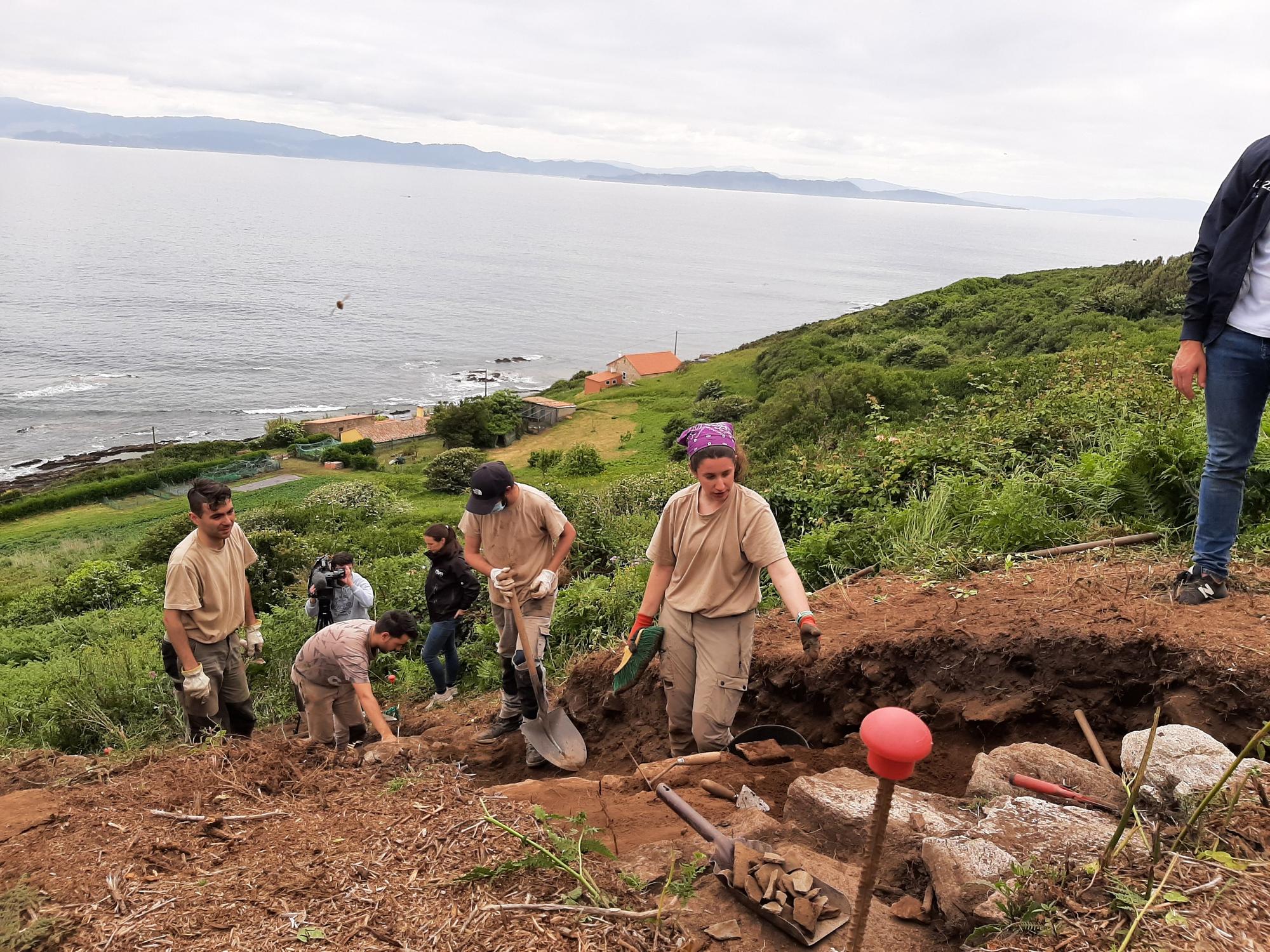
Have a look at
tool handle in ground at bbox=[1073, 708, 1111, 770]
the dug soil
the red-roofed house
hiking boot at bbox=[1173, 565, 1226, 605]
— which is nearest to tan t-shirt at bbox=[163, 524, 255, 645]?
the dug soil

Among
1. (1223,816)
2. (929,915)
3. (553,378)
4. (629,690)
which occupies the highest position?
(1223,816)

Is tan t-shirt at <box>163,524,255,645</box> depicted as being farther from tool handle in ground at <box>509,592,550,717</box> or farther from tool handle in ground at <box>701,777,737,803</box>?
tool handle in ground at <box>701,777,737,803</box>

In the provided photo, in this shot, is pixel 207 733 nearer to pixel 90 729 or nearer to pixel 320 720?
pixel 320 720

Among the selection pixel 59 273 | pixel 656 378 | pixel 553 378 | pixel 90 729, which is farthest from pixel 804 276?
pixel 90 729

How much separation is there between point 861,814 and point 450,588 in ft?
15.1

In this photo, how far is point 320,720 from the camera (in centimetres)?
520

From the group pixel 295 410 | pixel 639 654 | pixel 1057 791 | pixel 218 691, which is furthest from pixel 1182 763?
pixel 295 410

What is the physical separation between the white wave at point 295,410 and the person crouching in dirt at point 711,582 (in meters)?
53.8

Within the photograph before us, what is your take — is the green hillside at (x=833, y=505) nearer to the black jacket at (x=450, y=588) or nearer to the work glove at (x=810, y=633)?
the black jacket at (x=450, y=588)

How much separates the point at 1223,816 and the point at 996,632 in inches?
75.8

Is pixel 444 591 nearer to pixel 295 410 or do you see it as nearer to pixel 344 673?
pixel 344 673

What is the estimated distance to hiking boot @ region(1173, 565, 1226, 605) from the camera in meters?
3.98

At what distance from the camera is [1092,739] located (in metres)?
3.47

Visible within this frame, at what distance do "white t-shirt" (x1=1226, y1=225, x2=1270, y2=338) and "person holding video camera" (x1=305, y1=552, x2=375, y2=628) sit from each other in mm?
6110
